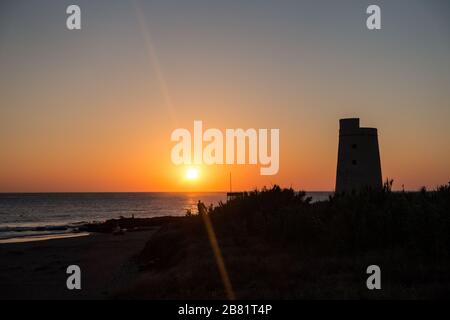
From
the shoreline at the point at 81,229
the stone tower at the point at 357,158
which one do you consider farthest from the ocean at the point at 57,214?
the stone tower at the point at 357,158

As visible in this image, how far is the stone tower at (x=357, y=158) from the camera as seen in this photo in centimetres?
2650

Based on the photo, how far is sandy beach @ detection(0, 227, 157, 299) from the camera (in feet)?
52.2

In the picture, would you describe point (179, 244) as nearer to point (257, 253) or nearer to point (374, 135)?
point (257, 253)

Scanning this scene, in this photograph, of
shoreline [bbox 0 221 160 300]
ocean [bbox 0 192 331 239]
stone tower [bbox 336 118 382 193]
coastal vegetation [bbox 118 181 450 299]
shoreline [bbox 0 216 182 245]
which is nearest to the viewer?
coastal vegetation [bbox 118 181 450 299]

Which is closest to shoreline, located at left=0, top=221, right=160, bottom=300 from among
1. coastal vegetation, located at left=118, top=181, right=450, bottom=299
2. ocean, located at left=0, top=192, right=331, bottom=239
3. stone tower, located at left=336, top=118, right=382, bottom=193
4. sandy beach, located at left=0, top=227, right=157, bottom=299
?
sandy beach, located at left=0, top=227, right=157, bottom=299

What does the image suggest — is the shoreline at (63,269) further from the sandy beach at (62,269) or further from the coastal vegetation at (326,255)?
the coastal vegetation at (326,255)

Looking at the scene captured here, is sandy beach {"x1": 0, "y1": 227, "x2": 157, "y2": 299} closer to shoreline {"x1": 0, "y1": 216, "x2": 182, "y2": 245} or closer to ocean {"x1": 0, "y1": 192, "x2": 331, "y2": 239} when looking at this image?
shoreline {"x1": 0, "y1": 216, "x2": 182, "y2": 245}

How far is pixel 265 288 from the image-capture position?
9.45 metres

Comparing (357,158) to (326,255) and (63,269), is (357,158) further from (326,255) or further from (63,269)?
(63,269)

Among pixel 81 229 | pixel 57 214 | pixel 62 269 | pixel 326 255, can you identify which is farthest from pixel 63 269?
pixel 57 214

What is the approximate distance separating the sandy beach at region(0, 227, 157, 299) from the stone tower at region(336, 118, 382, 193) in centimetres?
1404

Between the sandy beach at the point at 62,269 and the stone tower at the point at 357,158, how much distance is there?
14.0 metres

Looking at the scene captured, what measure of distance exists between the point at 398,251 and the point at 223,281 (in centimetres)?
538
